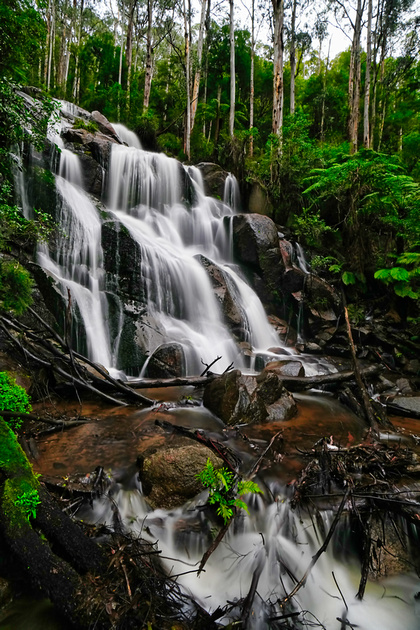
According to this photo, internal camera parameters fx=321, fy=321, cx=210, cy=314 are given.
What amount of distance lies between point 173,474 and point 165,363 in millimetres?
3869

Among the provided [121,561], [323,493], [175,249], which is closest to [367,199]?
[175,249]

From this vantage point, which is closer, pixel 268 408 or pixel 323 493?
pixel 323 493

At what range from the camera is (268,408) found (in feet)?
16.6

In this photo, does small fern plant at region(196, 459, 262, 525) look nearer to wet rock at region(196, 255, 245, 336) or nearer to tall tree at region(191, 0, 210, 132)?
wet rock at region(196, 255, 245, 336)

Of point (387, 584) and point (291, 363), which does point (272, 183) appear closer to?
point (291, 363)

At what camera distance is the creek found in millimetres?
2416

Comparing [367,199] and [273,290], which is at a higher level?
[367,199]

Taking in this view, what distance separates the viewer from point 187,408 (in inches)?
205

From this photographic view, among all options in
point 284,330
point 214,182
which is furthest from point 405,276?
point 214,182

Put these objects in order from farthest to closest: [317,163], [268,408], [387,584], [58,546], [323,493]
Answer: [317,163] < [268,408] < [323,493] < [387,584] < [58,546]

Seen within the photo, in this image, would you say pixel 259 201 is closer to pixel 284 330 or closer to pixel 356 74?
pixel 284 330

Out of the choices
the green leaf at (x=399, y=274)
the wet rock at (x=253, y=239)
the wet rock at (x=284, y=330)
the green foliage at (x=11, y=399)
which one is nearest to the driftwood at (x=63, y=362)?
the green foliage at (x=11, y=399)

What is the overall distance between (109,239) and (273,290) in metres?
5.54

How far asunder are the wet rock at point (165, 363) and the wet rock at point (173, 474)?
3591 mm
